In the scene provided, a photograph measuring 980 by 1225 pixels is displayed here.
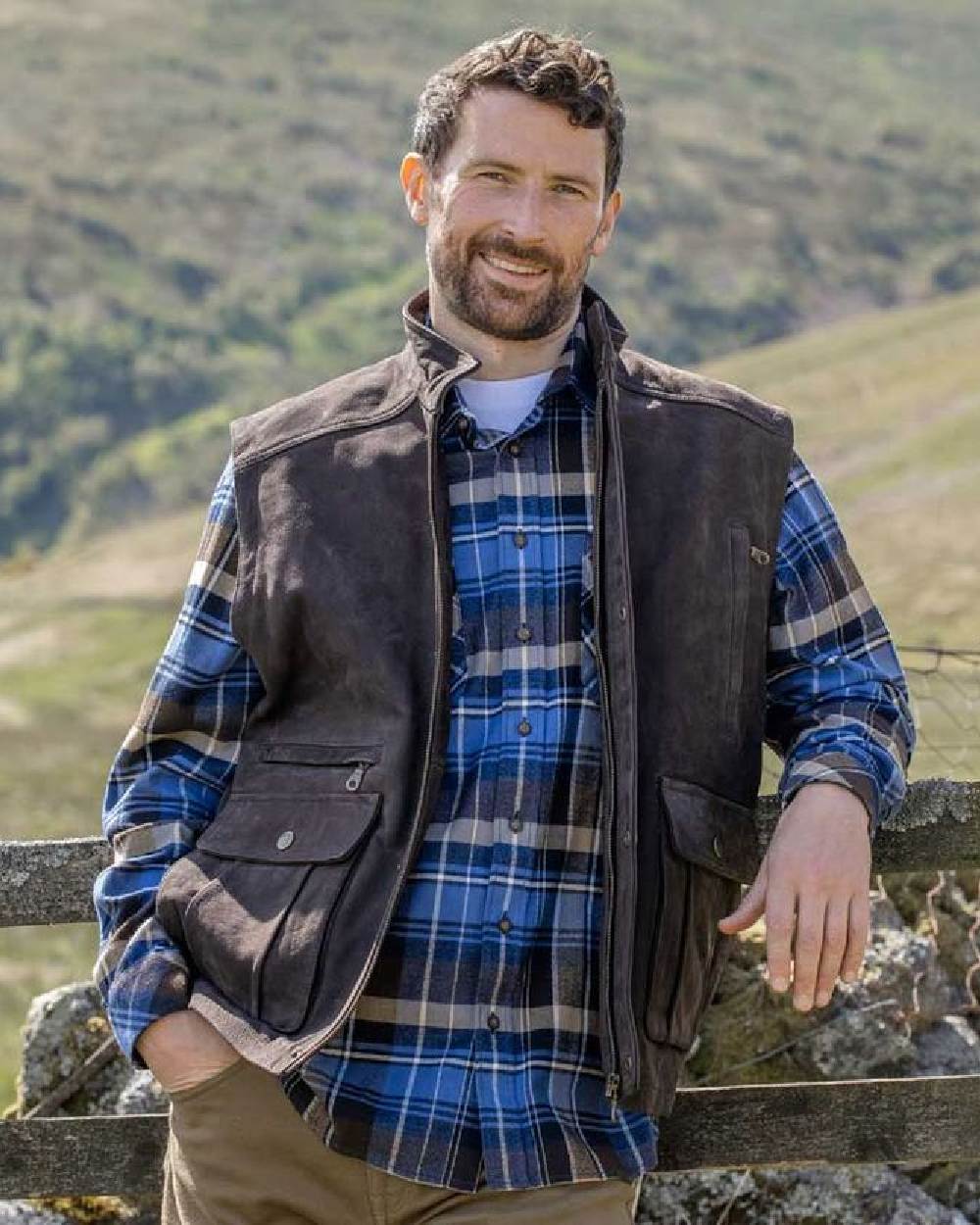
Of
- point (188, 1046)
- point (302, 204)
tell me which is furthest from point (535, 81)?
point (302, 204)

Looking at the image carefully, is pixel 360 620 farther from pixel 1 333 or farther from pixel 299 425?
pixel 1 333

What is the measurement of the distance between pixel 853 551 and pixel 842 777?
9012mm

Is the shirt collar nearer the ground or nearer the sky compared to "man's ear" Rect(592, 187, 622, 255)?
nearer the ground

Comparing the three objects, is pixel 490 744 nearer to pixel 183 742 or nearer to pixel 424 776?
pixel 424 776

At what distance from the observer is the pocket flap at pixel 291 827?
2.97m

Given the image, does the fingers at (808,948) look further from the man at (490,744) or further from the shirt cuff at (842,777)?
the shirt cuff at (842,777)

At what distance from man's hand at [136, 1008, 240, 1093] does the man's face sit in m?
1.21

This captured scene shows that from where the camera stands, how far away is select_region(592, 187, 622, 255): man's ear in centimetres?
329

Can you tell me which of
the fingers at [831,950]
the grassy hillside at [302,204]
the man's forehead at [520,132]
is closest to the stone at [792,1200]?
the fingers at [831,950]

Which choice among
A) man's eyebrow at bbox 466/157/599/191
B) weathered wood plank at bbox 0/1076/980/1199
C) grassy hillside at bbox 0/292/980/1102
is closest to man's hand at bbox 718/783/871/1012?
weathered wood plank at bbox 0/1076/980/1199

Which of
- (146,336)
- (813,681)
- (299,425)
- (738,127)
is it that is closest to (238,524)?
(299,425)

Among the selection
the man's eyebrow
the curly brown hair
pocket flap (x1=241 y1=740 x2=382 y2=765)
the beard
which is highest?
the curly brown hair

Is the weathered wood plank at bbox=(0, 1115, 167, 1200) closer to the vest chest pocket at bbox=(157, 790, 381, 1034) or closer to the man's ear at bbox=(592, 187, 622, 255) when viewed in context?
the vest chest pocket at bbox=(157, 790, 381, 1034)

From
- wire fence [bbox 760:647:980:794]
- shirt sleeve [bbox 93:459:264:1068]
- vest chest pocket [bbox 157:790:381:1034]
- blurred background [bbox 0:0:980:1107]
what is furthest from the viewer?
blurred background [bbox 0:0:980:1107]
